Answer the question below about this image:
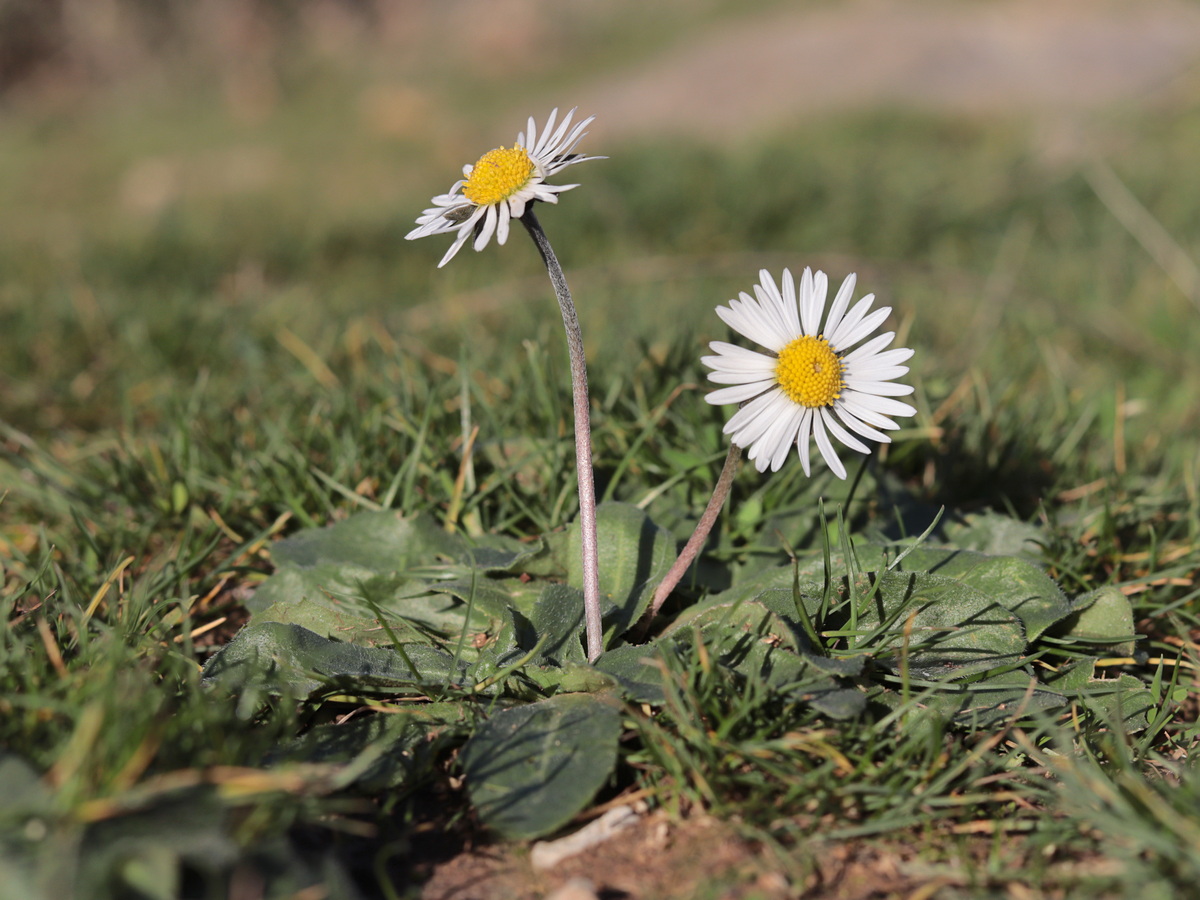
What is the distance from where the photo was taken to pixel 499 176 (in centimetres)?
170

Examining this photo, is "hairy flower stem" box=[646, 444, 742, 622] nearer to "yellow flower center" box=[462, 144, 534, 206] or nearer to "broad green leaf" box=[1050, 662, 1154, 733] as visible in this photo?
"yellow flower center" box=[462, 144, 534, 206]

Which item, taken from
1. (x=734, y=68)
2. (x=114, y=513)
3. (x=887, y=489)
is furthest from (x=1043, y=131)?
(x=114, y=513)

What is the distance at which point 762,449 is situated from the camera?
171 cm

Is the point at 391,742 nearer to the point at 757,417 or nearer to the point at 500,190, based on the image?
the point at 757,417

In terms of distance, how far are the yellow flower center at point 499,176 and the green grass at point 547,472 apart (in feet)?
2.91

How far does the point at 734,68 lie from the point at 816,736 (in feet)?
32.9

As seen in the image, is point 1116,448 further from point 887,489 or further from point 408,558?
point 408,558

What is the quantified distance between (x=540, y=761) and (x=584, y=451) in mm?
556

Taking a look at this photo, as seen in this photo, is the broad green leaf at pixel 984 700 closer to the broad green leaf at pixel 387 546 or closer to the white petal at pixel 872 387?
the white petal at pixel 872 387

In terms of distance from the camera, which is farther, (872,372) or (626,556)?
(626,556)

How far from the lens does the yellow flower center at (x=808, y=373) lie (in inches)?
68.5

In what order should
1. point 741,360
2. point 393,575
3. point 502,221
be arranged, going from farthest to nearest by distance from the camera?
point 393,575 < point 741,360 < point 502,221

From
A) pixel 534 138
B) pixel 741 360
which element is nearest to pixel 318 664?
pixel 741 360

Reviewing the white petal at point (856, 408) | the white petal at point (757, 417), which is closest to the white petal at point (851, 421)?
the white petal at point (856, 408)
